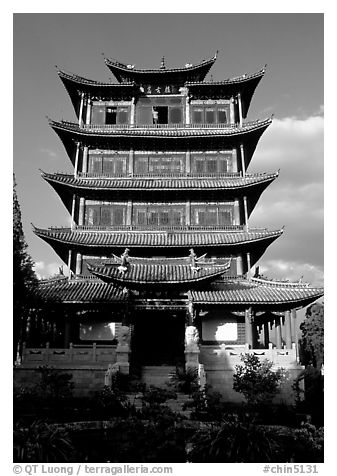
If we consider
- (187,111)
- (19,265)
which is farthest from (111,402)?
(187,111)

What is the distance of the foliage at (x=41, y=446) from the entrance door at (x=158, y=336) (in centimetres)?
1358

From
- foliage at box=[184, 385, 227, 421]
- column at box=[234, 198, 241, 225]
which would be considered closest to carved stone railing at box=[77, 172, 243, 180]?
column at box=[234, 198, 241, 225]

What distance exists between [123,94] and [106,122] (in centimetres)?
228

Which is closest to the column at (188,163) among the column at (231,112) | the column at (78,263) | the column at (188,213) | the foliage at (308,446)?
the column at (188,213)

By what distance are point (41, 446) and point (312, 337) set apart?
4010 cm

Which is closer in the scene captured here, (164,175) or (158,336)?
(158,336)

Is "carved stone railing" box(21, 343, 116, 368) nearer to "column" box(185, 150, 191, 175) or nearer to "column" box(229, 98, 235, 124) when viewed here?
"column" box(185, 150, 191, 175)

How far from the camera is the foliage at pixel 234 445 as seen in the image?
12.1 meters

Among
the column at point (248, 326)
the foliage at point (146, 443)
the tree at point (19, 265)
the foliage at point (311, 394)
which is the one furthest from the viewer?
the column at point (248, 326)

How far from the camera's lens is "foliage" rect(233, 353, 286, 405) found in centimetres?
1942

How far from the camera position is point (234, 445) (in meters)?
12.3

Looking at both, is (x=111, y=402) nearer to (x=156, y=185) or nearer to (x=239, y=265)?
(x=239, y=265)

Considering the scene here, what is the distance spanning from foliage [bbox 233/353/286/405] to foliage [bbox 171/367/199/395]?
1.78m

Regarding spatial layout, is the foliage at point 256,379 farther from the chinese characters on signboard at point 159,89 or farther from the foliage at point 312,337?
the foliage at point 312,337
